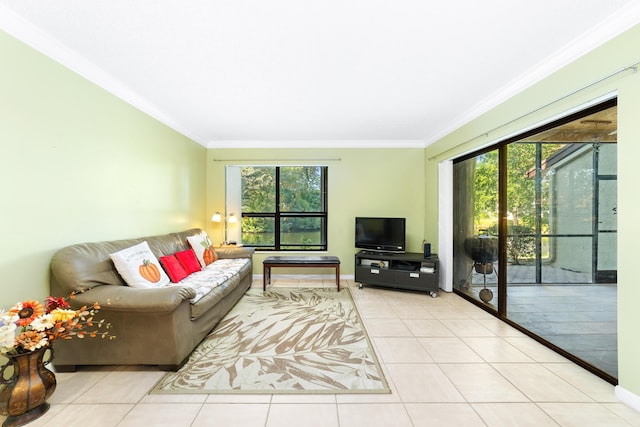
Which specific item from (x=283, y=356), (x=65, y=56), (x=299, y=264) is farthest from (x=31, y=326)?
(x=299, y=264)

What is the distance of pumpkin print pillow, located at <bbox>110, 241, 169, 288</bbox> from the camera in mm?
2465

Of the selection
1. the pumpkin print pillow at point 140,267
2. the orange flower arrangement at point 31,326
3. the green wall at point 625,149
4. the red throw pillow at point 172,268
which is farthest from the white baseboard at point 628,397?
the red throw pillow at point 172,268

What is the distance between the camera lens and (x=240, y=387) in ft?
6.59

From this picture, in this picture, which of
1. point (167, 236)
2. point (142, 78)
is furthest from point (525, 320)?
point (142, 78)

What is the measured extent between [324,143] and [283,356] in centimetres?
358

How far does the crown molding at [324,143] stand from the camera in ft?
16.3

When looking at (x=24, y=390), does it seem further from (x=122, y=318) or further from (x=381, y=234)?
(x=381, y=234)

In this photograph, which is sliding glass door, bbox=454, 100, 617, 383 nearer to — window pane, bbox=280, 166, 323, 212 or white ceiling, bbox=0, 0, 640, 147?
white ceiling, bbox=0, 0, 640, 147

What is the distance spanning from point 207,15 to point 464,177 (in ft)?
12.0

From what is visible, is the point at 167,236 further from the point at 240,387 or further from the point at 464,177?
the point at 464,177

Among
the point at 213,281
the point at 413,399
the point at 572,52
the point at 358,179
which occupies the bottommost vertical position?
the point at 413,399

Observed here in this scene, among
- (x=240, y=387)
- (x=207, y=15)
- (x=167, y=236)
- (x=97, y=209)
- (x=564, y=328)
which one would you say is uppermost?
(x=207, y=15)

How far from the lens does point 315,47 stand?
2.16 metres

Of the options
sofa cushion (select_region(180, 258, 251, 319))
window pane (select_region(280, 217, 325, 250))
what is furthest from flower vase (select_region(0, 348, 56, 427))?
window pane (select_region(280, 217, 325, 250))
